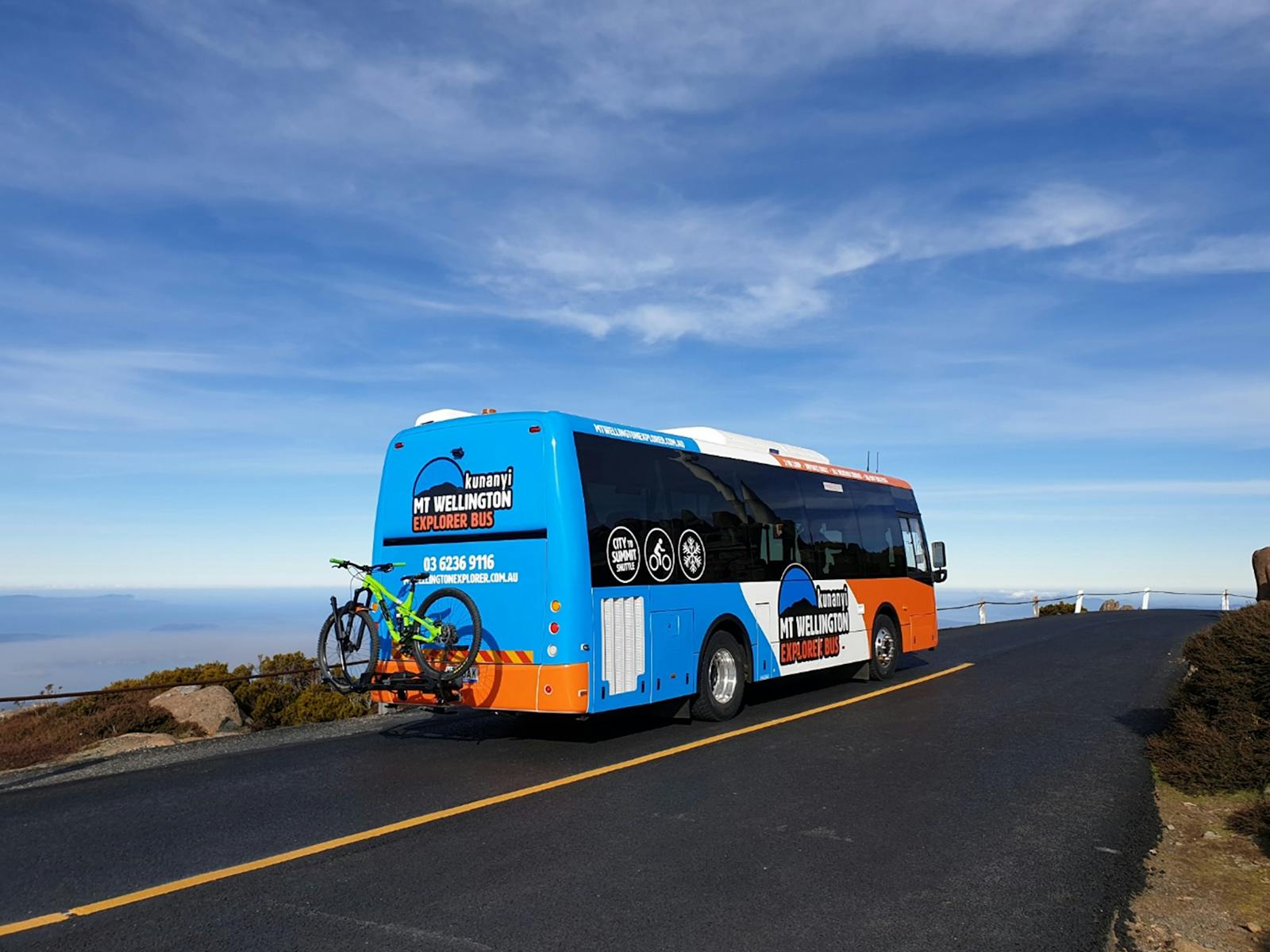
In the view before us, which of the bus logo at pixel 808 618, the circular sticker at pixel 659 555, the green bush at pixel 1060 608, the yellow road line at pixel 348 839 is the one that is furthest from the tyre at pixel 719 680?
the green bush at pixel 1060 608

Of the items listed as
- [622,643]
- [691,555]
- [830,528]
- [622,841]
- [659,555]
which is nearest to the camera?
[622,841]

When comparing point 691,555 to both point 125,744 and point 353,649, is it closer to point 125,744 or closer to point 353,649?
point 353,649

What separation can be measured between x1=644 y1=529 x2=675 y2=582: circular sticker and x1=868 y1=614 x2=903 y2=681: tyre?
6.05m

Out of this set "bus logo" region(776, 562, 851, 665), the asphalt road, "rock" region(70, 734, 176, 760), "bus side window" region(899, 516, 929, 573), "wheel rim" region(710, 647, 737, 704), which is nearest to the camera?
the asphalt road

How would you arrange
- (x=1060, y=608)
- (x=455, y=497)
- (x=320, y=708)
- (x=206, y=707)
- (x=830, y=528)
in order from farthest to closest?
(x=1060, y=608)
(x=830, y=528)
(x=320, y=708)
(x=206, y=707)
(x=455, y=497)

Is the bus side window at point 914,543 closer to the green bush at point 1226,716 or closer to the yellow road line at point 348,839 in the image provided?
the yellow road line at point 348,839

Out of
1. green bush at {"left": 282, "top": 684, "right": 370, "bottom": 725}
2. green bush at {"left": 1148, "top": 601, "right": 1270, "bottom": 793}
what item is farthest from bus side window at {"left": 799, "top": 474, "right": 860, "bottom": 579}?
green bush at {"left": 282, "top": 684, "right": 370, "bottom": 725}

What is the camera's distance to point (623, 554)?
984 centimetres

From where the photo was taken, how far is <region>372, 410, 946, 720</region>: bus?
9.27 metres

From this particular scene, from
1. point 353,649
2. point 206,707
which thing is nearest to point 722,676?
point 353,649

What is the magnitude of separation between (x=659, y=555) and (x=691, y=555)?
67 centimetres

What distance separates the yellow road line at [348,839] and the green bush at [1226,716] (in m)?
4.25

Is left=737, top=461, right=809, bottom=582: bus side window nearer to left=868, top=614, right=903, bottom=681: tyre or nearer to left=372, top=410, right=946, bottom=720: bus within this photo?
left=372, top=410, right=946, bottom=720: bus

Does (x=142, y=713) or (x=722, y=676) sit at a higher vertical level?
(x=722, y=676)
